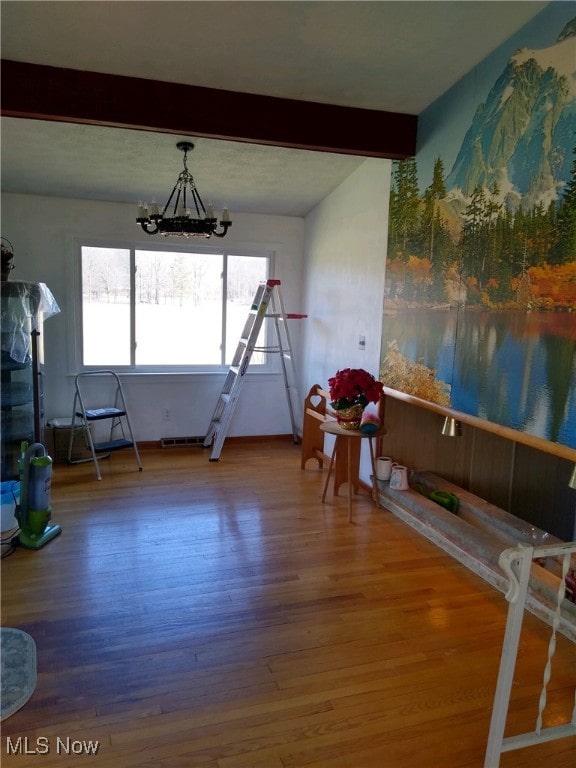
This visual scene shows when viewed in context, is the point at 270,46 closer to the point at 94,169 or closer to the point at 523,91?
the point at 523,91

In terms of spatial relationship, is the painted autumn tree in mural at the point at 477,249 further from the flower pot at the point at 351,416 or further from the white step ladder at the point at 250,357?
the white step ladder at the point at 250,357

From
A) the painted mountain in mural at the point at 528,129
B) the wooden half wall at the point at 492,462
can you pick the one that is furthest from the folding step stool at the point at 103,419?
the painted mountain in mural at the point at 528,129

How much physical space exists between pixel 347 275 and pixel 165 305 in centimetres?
194

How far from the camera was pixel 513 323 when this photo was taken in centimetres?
275

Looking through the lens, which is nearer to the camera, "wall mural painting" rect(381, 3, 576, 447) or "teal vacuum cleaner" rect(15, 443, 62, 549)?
"wall mural painting" rect(381, 3, 576, 447)

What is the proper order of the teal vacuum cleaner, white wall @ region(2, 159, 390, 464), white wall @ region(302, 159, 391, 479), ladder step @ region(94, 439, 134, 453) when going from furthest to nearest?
ladder step @ region(94, 439, 134, 453), white wall @ region(2, 159, 390, 464), white wall @ region(302, 159, 391, 479), the teal vacuum cleaner

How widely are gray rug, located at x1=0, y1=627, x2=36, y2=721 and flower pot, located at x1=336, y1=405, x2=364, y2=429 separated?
2276 mm

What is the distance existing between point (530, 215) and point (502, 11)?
0.99 metres

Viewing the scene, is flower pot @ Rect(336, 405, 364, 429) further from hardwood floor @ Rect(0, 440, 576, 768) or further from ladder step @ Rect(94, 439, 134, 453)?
ladder step @ Rect(94, 439, 134, 453)

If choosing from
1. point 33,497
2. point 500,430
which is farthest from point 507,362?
point 33,497

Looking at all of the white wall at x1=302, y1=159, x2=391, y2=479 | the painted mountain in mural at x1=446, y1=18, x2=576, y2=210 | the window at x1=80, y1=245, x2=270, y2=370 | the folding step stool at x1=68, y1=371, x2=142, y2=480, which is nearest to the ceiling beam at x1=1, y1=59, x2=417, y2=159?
the white wall at x1=302, y1=159, x2=391, y2=479

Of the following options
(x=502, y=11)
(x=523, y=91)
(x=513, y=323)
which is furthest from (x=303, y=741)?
(x=502, y=11)

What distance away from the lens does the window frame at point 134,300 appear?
511cm

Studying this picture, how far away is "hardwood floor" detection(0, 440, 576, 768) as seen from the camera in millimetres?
1803
